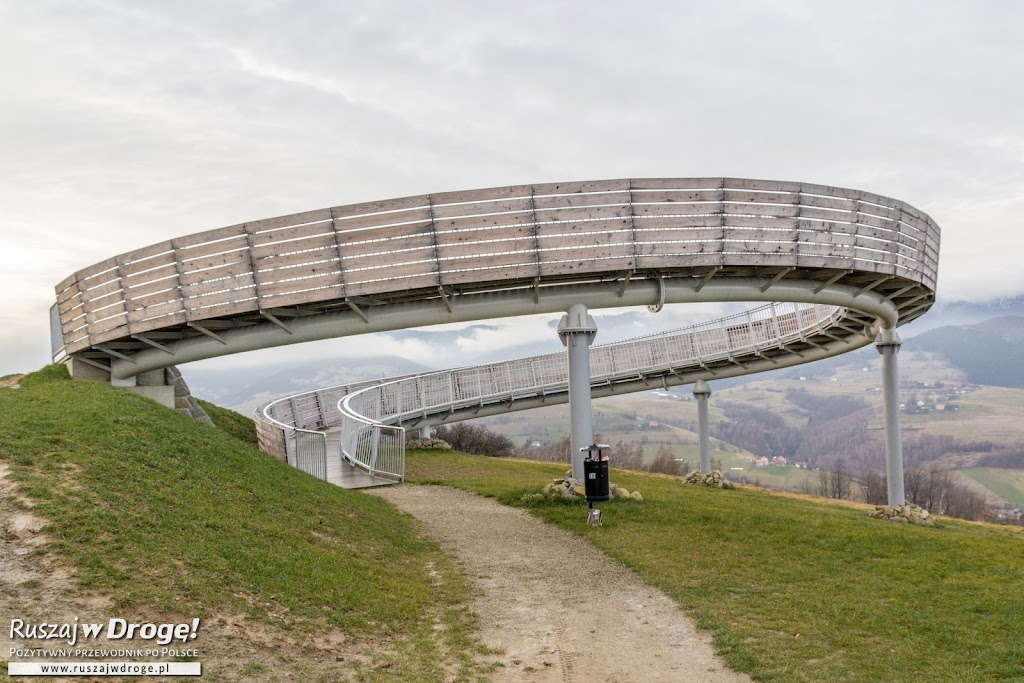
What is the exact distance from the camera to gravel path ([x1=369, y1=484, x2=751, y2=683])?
8.86 metres

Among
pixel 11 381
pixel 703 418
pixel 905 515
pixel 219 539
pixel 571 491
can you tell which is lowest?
pixel 905 515

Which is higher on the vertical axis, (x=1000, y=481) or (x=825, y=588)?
(x=825, y=588)

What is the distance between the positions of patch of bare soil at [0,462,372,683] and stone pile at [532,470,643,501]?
1071 cm

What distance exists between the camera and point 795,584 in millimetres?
12367

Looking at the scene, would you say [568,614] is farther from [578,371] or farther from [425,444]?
[425,444]

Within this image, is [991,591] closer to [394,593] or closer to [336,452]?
[394,593]

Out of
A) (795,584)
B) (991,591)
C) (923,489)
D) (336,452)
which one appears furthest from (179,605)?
(923,489)

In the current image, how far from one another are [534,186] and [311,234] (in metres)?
5.91

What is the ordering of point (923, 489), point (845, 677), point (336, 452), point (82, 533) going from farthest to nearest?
point (923, 489) < point (336, 452) < point (82, 533) < point (845, 677)

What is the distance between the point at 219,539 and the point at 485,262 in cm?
1023

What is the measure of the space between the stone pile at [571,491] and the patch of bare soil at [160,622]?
10.7 meters

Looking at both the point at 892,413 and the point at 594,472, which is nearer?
the point at 594,472

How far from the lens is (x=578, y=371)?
20.2 meters

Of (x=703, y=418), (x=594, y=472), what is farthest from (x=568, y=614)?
(x=703, y=418)
